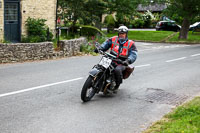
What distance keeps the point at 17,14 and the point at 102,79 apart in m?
12.1

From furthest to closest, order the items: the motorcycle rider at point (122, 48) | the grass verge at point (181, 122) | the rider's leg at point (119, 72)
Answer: the motorcycle rider at point (122, 48), the rider's leg at point (119, 72), the grass verge at point (181, 122)

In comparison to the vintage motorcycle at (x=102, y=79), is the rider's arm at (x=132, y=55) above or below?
above

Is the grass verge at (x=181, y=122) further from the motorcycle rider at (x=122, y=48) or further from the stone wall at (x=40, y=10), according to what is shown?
the stone wall at (x=40, y=10)

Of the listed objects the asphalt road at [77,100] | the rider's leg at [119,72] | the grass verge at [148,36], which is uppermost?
the rider's leg at [119,72]

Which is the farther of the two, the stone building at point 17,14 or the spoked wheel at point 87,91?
the stone building at point 17,14

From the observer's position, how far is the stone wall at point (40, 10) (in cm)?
1938

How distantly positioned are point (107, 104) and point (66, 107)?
1.02 m

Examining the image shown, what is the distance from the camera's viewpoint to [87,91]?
8117 millimetres

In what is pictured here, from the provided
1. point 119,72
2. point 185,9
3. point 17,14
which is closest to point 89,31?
point 17,14

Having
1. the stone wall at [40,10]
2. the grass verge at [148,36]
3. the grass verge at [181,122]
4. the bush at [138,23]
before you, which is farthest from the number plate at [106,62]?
the bush at [138,23]

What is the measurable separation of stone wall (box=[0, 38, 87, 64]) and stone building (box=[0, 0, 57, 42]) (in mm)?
2883

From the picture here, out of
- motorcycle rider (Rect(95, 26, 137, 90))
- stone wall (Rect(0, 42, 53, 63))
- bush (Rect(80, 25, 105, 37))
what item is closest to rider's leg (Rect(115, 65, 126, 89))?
motorcycle rider (Rect(95, 26, 137, 90))

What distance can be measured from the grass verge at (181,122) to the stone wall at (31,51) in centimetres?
890

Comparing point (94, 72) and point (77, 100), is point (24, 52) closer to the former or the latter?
point (77, 100)
